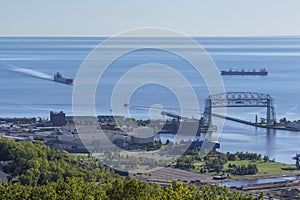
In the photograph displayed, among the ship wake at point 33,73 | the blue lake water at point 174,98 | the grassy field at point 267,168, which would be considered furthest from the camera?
the ship wake at point 33,73

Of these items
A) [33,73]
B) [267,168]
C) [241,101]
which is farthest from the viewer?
[33,73]

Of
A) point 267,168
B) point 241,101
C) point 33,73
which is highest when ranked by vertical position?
point 33,73

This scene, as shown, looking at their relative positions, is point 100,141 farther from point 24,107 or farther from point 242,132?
point 24,107

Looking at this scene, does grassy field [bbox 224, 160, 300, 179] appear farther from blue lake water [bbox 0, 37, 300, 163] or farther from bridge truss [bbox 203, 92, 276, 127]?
bridge truss [bbox 203, 92, 276, 127]

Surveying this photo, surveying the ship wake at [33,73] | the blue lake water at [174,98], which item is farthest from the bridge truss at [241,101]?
the ship wake at [33,73]

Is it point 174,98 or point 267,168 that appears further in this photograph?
point 174,98

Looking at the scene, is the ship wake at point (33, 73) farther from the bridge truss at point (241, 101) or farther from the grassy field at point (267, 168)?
the grassy field at point (267, 168)

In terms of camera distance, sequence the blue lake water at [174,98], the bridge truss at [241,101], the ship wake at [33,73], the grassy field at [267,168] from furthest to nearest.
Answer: the ship wake at [33,73] < the bridge truss at [241,101] < the blue lake water at [174,98] < the grassy field at [267,168]

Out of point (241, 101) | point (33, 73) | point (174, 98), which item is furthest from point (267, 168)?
point (33, 73)

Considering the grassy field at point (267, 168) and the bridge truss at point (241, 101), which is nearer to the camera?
the grassy field at point (267, 168)

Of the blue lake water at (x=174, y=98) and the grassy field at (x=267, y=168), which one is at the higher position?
the blue lake water at (x=174, y=98)

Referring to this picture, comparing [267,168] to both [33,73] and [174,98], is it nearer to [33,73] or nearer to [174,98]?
[174,98]

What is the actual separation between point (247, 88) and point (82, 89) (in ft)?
17.4

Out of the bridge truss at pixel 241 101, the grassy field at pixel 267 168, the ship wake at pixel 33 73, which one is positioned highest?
the ship wake at pixel 33 73
